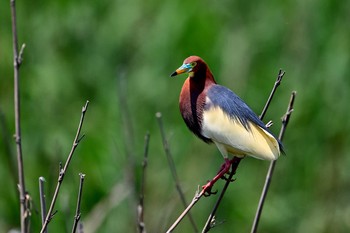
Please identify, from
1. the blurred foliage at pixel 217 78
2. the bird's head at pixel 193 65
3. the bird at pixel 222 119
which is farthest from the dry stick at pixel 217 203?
the blurred foliage at pixel 217 78

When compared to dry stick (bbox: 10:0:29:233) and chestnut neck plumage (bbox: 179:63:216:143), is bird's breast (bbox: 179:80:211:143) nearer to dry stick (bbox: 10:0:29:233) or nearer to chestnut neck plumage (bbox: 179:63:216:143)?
chestnut neck plumage (bbox: 179:63:216:143)

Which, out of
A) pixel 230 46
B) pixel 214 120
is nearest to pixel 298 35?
pixel 230 46

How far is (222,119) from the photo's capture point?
3014 mm

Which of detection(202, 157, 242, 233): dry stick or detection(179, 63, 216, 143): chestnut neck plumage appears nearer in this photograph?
detection(202, 157, 242, 233): dry stick

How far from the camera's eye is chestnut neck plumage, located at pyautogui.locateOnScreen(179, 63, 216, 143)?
3.04 meters

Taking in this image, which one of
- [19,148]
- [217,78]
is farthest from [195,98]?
[217,78]

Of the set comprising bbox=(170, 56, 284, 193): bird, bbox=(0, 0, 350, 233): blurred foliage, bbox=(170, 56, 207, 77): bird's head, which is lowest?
bbox=(0, 0, 350, 233): blurred foliage

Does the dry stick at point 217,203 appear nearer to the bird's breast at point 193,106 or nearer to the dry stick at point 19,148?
the bird's breast at point 193,106

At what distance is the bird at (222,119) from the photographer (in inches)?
117

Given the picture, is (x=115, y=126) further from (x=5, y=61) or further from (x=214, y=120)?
(x=214, y=120)

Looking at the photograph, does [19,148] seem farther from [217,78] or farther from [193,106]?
[217,78]

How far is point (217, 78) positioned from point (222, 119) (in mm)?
2144

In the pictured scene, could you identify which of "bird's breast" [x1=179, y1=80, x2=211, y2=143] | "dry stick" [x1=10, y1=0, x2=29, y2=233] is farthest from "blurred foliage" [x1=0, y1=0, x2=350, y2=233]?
"dry stick" [x1=10, y1=0, x2=29, y2=233]

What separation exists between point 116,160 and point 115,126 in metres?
0.32
